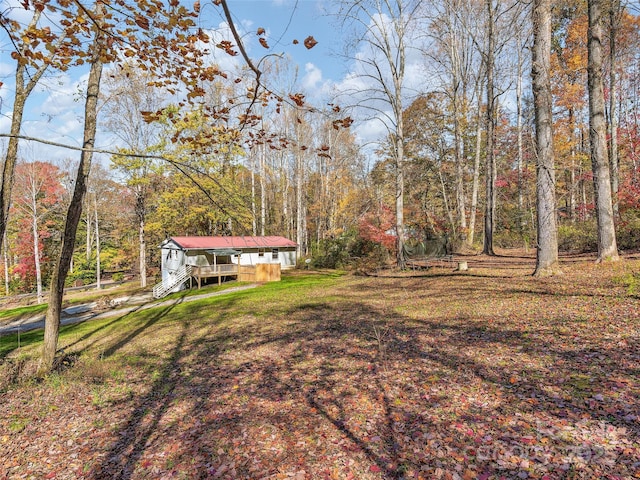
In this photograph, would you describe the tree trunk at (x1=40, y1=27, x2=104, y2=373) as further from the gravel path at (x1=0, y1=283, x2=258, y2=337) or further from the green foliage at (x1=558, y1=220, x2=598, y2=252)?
the green foliage at (x1=558, y1=220, x2=598, y2=252)

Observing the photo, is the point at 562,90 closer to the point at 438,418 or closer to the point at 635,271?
the point at 635,271

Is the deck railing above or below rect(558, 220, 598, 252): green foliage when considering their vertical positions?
below

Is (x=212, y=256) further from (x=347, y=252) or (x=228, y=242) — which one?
(x=347, y=252)

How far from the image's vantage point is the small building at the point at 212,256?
79.3 feet

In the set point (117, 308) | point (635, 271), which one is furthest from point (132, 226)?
point (635, 271)

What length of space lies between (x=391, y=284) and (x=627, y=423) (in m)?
9.89

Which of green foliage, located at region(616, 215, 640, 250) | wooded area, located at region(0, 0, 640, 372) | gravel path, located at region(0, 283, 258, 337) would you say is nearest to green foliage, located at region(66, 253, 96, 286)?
wooded area, located at region(0, 0, 640, 372)

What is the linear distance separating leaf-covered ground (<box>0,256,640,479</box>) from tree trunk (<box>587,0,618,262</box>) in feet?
4.27

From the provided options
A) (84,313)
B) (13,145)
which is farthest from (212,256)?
(13,145)

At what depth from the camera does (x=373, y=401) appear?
13.5ft

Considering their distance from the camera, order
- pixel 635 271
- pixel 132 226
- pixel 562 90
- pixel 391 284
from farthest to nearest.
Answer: pixel 132 226, pixel 562 90, pixel 391 284, pixel 635 271

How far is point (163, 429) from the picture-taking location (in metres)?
4.04

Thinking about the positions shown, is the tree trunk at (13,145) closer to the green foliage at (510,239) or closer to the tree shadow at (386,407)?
the tree shadow at (386,407)

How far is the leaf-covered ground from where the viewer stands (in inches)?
118
